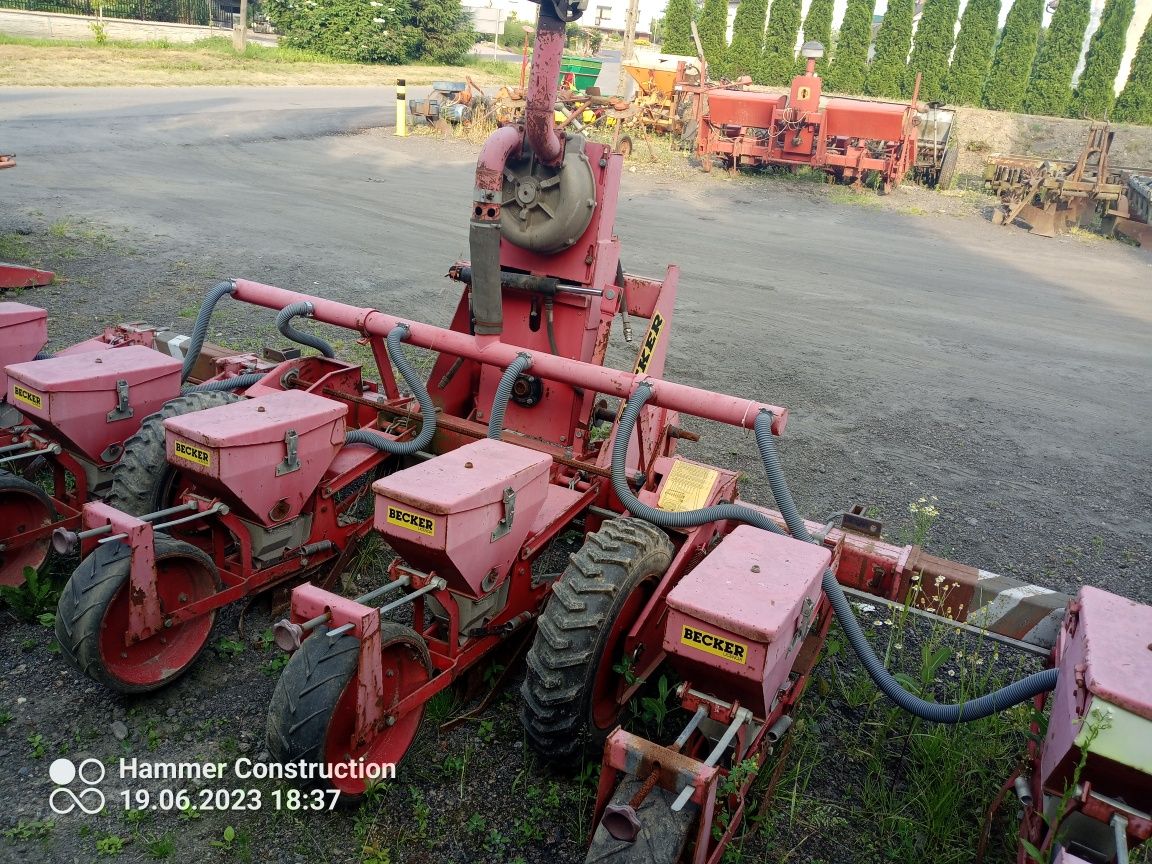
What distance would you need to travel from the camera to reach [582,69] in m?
27.2

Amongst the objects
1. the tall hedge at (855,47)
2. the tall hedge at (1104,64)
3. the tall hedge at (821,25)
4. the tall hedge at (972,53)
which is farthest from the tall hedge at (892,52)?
the tall hedge at (1104,64)

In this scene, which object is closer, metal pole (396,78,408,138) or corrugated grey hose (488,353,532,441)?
corrugated grey hose (488,353,532,441)

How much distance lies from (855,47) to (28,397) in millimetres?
34315

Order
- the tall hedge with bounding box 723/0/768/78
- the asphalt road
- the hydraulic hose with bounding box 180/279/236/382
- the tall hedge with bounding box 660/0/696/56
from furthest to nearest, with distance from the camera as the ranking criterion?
the tall hedge with bounding box 660/0/696/56
the tall hedge with bounding box 723/0/768/78
the asphalt road
the hydraulic hose with bounding box 180/279/236/382

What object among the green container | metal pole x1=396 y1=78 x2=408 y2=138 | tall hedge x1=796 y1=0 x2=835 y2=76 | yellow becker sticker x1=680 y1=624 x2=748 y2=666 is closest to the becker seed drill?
yellow becker sticker x1=680 y1=624 x2=748 y2=666

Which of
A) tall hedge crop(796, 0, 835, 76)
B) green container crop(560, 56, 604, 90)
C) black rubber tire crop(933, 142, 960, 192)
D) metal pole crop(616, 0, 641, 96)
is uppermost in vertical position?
tall hedge crop(796, 0, 835, 76)

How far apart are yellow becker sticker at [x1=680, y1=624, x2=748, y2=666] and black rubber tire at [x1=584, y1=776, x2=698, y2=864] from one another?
0.46 metres

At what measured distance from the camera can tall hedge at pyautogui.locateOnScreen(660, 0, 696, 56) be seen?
3628 cm

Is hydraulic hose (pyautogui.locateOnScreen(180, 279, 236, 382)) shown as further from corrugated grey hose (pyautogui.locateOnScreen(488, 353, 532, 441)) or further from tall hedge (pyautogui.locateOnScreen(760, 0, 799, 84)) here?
tall hedge (pyautogui.locateOnScreen(760, 0, 799, 84))

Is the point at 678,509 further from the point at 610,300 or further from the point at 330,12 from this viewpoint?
the point at 330,12

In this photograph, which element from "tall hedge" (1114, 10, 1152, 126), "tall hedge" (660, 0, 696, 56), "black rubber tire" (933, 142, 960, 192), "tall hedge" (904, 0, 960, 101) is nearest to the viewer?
"black rubber tire" (933, 142, 960, 192)

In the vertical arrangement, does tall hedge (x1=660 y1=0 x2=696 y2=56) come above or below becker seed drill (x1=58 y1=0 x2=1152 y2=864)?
above

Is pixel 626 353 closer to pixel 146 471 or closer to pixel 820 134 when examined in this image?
pixel 146 471

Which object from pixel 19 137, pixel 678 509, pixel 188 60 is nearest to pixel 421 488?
pixel 678 509
